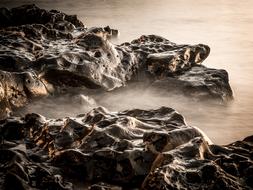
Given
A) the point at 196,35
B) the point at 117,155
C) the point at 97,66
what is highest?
the point at 97,66

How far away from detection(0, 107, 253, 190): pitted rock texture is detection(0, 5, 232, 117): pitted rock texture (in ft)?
3.79

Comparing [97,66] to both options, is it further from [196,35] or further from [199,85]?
[196,35]

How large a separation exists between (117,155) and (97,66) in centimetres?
255

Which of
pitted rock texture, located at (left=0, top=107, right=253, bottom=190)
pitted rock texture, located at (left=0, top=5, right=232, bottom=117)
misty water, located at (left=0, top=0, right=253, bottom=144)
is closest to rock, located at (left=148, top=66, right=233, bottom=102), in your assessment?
pitted rock texture, located at (left=0, top=5, right=232, bottom=117)

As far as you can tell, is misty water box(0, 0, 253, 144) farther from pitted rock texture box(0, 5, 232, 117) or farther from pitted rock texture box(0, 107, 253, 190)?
pitted rock texture box(0, 107, 253, 190)

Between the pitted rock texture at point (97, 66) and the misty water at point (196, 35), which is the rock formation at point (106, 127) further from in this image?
the misty water at point (196, 35)

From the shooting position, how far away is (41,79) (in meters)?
5.54

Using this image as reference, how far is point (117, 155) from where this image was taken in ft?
11.2

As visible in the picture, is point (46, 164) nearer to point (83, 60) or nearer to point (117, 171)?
point (117, 171)

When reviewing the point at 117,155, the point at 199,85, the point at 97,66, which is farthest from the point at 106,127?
the point at 199,85

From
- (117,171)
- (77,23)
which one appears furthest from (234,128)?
(77,23)

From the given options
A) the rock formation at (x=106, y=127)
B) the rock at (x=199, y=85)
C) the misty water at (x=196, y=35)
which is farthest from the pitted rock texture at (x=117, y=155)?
the rock at (x=199, y=85)

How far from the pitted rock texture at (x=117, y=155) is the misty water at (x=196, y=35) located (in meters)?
1.11

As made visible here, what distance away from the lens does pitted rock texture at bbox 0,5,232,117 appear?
219 inches
